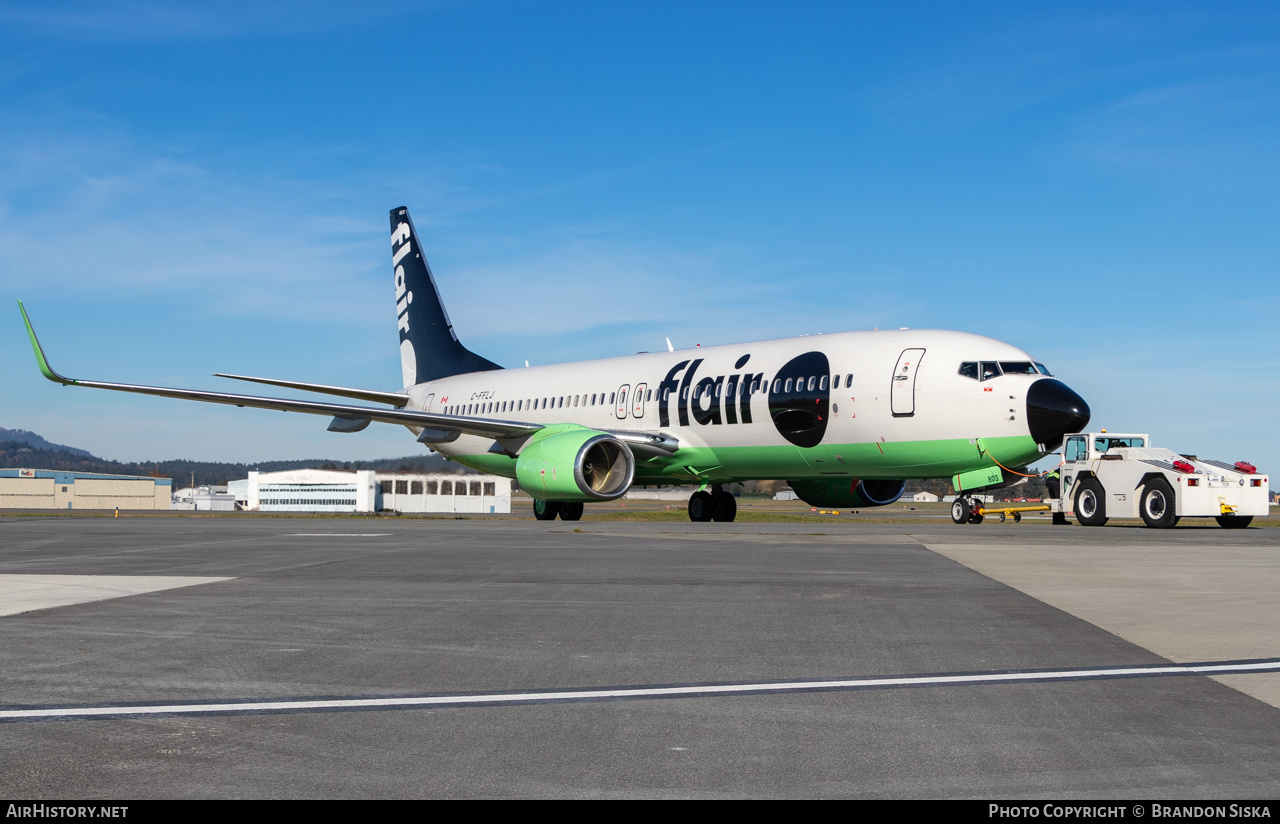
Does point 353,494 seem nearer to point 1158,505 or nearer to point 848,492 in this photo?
point 848,492

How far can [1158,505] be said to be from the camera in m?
23.8

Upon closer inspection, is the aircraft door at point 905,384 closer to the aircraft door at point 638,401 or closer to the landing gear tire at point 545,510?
the aircraft door at point 638,401

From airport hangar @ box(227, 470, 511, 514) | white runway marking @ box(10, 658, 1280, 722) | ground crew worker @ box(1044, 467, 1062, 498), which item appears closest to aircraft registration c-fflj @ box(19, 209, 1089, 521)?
ground crew worker @ box(1044, 467, 1062, 498)

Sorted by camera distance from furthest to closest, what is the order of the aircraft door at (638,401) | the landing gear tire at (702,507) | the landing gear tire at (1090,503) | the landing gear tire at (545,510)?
the landing gear tire at (702,507), the landing gear tire at (545,510), the aircraft door at (638,401), the landing gear tire at (1090,503)

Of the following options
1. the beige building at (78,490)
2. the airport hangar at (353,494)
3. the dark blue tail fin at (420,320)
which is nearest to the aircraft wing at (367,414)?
the dark blue tail fin at (420,320)

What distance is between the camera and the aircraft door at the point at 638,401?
28.0 metres

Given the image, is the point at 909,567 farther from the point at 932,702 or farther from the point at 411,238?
the point at 411,238

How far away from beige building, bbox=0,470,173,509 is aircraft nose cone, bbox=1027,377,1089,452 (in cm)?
10107

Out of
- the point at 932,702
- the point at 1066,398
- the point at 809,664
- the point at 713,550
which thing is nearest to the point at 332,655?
the point at 809,664

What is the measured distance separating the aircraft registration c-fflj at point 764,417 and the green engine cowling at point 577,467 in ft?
0.14

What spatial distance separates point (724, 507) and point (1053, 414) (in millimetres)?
10943

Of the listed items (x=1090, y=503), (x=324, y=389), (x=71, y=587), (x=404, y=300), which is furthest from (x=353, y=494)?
(x=71, y=587)

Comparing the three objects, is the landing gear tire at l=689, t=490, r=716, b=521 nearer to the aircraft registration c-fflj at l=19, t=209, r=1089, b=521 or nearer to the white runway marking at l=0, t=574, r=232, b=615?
the aircraft registration c-fflj at l=19, t=209, r=1089, b=521

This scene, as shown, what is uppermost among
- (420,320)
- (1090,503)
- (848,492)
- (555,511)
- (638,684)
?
(420,320)
